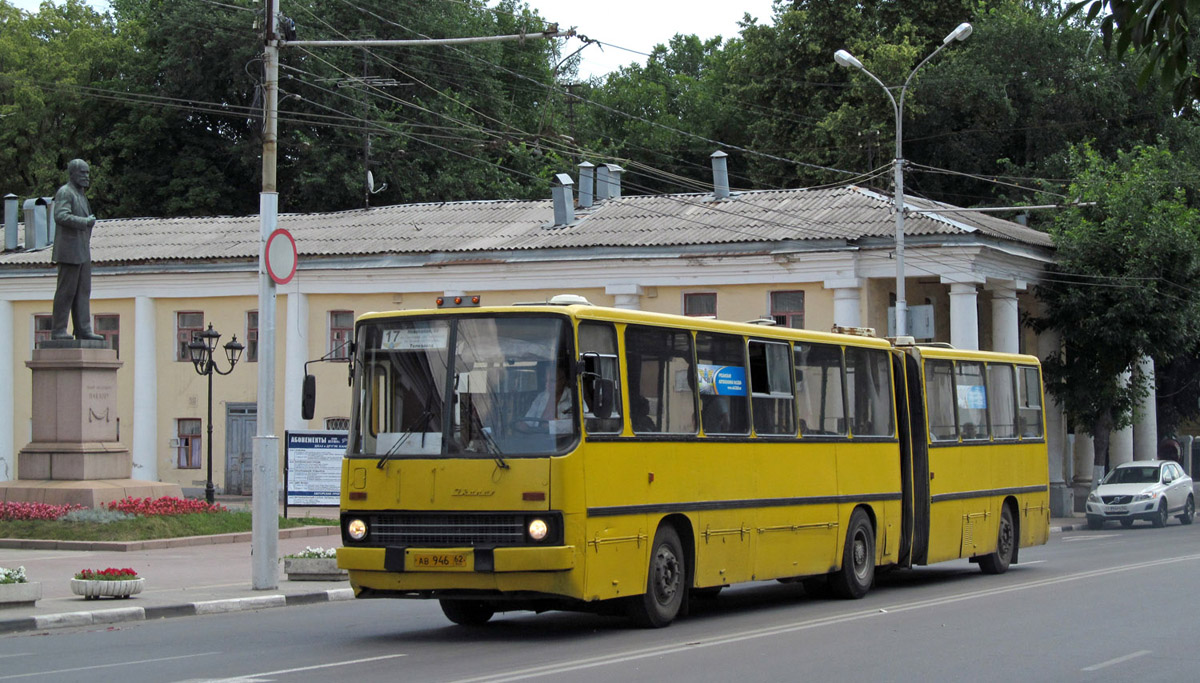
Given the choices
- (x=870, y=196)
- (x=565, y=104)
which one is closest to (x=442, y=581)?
(x=870, y=196)

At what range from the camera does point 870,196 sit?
39781 mm

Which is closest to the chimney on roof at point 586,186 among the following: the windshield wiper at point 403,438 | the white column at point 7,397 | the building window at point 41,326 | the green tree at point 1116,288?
the green tree at point 1116,288

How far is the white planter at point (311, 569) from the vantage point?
62.0ft

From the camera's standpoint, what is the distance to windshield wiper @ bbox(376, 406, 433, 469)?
41.4ft

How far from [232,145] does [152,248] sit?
1407cm

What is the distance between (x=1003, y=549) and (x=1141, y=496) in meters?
16.4

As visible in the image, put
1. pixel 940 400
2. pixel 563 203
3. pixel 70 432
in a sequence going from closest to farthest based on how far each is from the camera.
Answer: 1. pixel 940 400
2. pixel 70 432
3. pixel 563 203

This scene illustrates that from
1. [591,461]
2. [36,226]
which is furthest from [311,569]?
[36,226]

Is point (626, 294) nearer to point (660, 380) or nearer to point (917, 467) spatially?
point (917, 467)

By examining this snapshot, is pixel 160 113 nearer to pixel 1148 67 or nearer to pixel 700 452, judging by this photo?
pixel 700 452

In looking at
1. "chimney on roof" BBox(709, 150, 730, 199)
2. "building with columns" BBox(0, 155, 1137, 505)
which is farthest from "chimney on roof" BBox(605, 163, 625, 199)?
"chimney on roof" BBox(709, 150, 730, 199)

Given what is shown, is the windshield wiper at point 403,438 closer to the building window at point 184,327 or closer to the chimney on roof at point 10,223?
the building window at point 184,327

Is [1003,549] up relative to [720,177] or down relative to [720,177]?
down

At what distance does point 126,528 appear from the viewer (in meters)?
23.6
